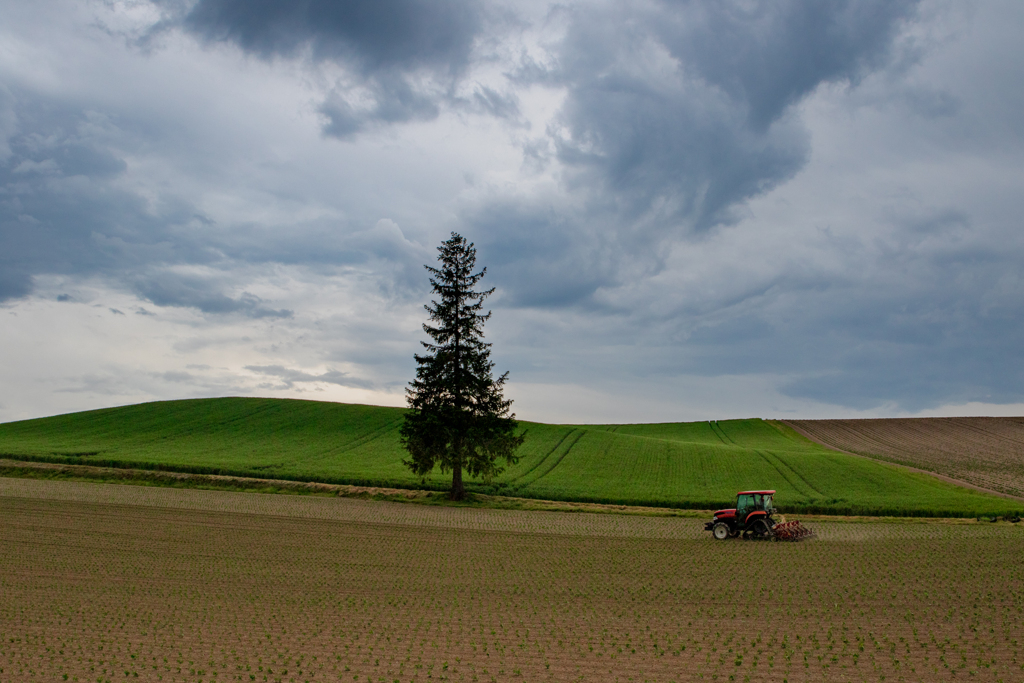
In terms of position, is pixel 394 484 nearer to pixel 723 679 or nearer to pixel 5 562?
pixel 5 562

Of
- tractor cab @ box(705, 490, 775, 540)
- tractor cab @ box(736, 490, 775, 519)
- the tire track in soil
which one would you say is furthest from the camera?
the tire track in soil

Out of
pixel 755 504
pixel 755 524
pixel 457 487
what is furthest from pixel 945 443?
pixel 457 487

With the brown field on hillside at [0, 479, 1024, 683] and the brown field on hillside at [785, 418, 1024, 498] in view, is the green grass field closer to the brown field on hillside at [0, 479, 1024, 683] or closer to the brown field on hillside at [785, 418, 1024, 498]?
the brown field on hillside at [785, 418, 1024, 498]

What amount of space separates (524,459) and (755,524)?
2699cm

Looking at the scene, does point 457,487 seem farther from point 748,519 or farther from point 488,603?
point 488,603

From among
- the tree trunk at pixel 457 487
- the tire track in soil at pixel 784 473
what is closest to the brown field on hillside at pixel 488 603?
the tree trunk at pixel 457 487

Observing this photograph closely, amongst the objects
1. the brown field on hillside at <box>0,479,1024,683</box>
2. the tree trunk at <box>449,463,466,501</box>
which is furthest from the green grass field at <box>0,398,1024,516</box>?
the brown field on hillside at <box>0,479,1024,683</box>

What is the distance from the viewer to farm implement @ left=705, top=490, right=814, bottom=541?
2912 centimetres

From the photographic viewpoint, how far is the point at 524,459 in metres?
54.6

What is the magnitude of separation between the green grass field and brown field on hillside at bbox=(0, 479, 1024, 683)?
10036mm

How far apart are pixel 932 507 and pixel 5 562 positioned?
144ft

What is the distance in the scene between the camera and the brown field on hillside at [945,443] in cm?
5275

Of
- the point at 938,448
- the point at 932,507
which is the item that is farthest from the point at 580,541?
the point at 938,448

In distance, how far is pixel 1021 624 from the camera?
1556cm
